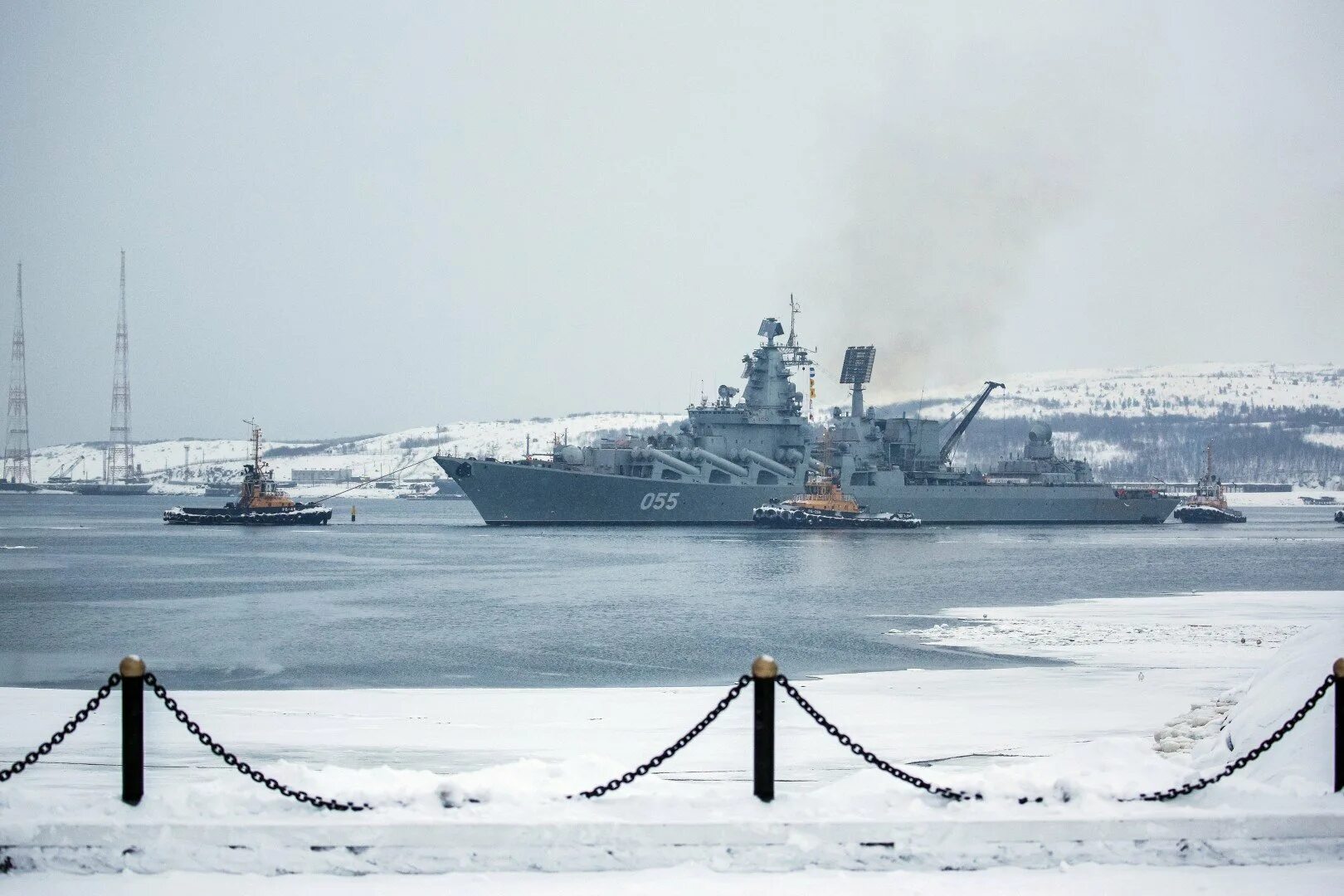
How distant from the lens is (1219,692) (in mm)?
12711

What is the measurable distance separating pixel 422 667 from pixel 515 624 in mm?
6249

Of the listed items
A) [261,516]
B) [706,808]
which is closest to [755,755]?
[706,808]

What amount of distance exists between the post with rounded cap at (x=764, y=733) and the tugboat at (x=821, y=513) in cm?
5846

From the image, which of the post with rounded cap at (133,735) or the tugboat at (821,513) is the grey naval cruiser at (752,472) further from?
the post with rounded cap at (133,735)

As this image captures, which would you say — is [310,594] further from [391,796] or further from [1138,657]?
[391,796]

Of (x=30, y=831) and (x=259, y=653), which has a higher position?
(x=30, y=831)

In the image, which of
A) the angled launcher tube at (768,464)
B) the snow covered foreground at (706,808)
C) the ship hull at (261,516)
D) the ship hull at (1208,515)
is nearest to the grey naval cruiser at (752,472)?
the angled launcher tube at (768,464)

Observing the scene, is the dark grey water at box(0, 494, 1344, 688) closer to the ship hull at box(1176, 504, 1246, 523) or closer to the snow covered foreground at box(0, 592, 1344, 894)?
the snow covered foreground at box(0, 592, 1344, 894)

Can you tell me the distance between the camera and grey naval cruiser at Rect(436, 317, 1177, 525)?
225ft

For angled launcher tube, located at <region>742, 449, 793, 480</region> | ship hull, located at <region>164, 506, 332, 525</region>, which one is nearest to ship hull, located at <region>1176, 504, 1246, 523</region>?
angled launcher tube, located at <region>742, 449, 793, 480</region>

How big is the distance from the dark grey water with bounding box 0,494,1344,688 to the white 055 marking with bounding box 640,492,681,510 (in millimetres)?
4244

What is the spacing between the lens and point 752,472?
70.1m

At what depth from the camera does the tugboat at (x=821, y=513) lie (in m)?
65.2

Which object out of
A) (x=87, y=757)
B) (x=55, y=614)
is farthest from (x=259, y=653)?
(x=87, y=757)
